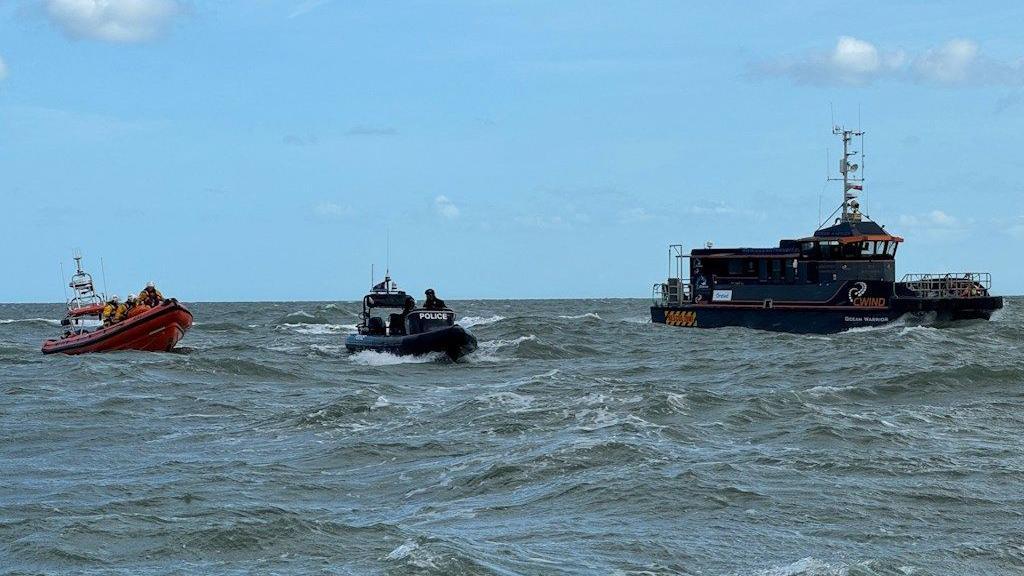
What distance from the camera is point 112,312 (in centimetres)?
4122

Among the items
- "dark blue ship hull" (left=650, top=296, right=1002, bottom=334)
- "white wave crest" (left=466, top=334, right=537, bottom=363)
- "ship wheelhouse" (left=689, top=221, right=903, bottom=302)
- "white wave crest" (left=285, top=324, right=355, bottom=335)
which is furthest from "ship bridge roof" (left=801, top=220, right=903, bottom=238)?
"white wave crest" (left=285, top=324, right=355, bottom=335)

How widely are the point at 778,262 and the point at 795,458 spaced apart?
34604mm

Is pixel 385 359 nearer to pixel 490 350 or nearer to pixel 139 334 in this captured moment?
pixel 490 350

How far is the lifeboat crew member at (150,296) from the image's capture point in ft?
136

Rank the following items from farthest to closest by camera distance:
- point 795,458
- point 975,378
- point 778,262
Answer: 1. point 778,262
2. point 975,378
3. point 795,458

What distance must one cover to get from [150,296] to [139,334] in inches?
72.6

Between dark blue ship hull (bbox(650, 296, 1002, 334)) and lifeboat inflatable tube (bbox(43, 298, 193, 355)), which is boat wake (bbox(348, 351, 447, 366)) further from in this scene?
dark blue ship hull (bbox(650, 296, 1002, 334))

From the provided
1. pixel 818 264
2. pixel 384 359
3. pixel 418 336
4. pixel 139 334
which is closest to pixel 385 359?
pixel 384 359

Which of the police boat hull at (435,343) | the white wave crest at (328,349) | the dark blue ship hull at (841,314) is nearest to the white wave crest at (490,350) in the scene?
the police boat hull at (435,343)

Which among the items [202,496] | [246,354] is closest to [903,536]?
[202,496]

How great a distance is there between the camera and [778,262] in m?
51.6

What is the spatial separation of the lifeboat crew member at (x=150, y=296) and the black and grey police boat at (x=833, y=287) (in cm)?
2292

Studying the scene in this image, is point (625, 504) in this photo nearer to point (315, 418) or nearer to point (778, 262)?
point (315, 418)

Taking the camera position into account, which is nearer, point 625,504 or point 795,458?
point 625,504
